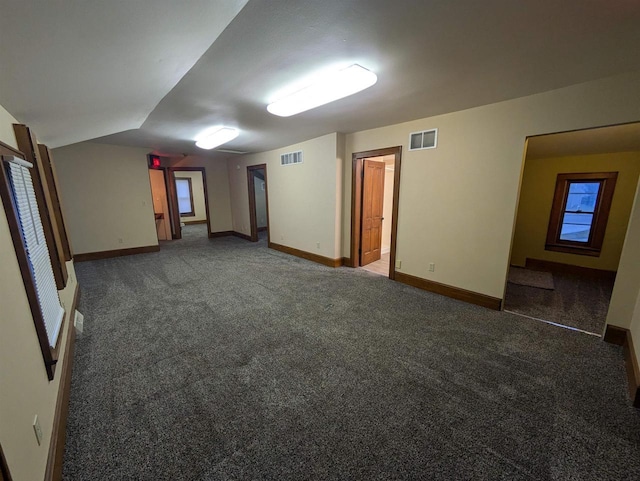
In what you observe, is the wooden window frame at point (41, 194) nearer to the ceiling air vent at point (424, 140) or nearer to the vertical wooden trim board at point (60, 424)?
the vertical wooden trim board at point (60, 424)

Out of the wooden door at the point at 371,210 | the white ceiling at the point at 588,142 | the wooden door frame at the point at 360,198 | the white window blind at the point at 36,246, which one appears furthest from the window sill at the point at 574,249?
the white window blind at the point at 36,246

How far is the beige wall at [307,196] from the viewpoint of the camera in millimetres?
4547

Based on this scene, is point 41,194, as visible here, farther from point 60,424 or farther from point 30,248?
point 60,424

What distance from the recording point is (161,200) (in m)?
7.50

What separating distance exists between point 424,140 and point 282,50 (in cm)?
239

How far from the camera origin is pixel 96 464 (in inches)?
54.1

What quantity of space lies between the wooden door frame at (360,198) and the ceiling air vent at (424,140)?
206 millimetres

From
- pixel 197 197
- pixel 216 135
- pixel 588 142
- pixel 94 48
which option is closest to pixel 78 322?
pixel 94 48

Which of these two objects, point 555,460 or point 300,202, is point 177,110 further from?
point 555,460

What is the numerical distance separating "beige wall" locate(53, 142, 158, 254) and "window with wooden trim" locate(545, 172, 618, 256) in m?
8.32

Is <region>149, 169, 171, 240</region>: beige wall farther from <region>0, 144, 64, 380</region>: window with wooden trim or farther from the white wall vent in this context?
<region>0, 144, 64, 380</region>: window with wooden trim

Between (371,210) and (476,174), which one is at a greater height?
(476,174)

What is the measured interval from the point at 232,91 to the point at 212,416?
2618 mm

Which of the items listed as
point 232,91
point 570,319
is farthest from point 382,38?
point 570,319
